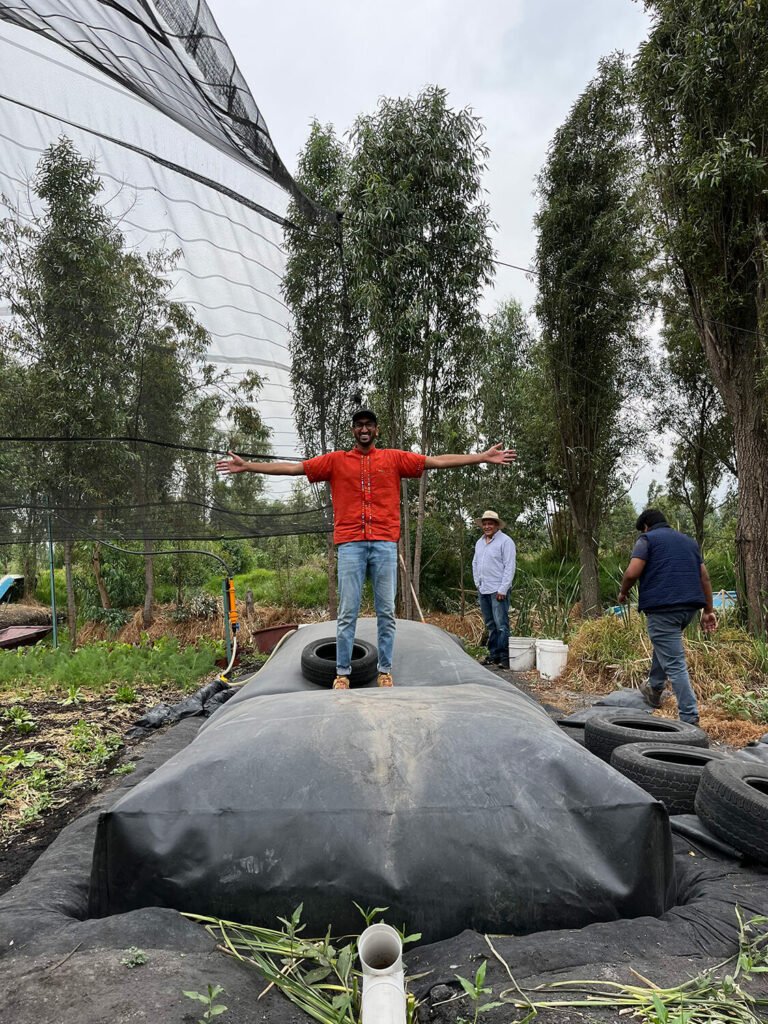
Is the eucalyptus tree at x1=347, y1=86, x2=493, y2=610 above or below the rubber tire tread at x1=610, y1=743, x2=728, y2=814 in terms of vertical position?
above

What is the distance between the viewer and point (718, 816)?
224cm

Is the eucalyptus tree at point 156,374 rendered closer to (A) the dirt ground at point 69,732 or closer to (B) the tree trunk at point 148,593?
(A) the dirt ground at point 69,732

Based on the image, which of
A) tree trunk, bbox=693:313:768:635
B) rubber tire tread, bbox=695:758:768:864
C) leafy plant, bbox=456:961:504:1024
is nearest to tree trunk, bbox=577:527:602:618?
tree trunk, bbox=693:313:768:635

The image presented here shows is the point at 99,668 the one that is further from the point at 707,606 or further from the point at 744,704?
the point at 744,704

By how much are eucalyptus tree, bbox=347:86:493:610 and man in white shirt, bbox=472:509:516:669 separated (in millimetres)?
1500

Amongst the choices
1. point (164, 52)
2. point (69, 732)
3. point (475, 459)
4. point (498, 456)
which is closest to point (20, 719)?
point (69, 732)

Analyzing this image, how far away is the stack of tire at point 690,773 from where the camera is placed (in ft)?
6.94

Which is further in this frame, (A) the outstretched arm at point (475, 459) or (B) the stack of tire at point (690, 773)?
(A) the outstretched arm at point (475, 459)

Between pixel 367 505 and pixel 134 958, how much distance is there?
2.25 meters

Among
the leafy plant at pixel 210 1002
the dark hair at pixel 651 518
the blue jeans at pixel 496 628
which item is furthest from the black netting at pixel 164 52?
the blue jeans at pixel 496 628

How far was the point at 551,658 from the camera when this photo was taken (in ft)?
21.7

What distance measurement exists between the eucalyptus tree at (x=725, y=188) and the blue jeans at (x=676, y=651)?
3075 mm

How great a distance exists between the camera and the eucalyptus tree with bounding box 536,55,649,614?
10.1m

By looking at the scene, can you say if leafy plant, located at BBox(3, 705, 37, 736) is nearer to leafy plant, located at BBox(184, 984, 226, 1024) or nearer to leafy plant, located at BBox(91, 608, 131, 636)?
leafy plant, located at BBox(184, 984, 226, 1024)
